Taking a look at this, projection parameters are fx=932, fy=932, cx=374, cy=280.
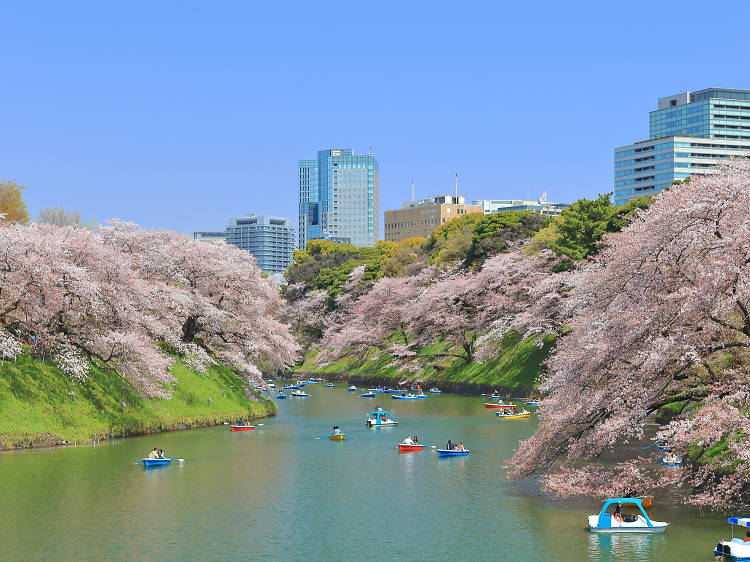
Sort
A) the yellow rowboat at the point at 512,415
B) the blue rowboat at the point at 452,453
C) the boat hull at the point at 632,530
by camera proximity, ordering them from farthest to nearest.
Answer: the yellow rowboat at the point at 512,415, the blue rowboat at the point at 452,453, the boat hull at the point at 632,530

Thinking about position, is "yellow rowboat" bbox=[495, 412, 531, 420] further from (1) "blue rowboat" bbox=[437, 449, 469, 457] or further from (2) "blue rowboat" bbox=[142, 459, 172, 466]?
(2) "blue rowboat" bbox=[142, 459, 172, 466]

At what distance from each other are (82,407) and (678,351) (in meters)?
33.9

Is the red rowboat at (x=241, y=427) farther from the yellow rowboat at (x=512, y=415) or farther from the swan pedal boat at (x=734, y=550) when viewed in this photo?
the swan pedal boat at (x=734, y=550)

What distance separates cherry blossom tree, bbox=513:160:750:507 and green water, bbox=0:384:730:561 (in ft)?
6.86

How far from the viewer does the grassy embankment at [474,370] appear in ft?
280

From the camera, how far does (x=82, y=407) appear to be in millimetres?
52188

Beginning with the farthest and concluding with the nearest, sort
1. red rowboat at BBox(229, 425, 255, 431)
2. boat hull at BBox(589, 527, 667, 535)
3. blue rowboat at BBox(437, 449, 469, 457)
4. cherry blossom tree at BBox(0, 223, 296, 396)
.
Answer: red rowboat at BBox(229, 425, 255, 431) → cherry blossom tree at BBox(0, 223, 296, 396) → blue rowboat at BBox(437, 449, 469, 457) → boat hull at BBox(589, 527, 667, 535)

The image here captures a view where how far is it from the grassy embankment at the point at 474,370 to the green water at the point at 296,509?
30.7 meters

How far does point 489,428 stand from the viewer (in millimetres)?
60781

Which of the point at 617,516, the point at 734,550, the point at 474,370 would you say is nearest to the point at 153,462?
the point at 617,516

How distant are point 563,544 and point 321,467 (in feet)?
60.7

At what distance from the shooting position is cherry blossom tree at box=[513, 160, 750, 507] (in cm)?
3092

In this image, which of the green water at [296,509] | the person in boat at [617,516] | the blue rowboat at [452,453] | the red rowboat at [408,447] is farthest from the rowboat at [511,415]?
the person in boat at [617,516]

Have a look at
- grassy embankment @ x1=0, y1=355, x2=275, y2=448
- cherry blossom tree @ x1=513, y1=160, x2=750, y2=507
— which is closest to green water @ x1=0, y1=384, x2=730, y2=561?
grassy embankment @ x1=0, y1=355, x2=275, y2=448
